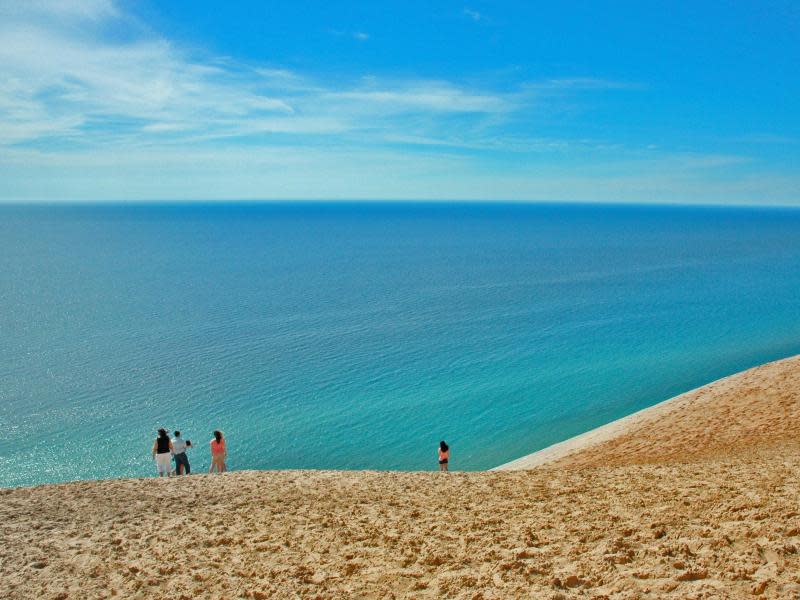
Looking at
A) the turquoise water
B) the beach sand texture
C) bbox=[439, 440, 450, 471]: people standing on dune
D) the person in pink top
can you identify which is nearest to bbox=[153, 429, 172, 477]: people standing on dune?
the person in pink top

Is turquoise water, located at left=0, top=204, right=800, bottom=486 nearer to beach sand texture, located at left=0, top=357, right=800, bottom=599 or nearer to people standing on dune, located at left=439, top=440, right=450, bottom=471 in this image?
people standing on dune, located at left=439, top=440, right=450, bottom=471

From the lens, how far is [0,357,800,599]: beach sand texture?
7.56 meters

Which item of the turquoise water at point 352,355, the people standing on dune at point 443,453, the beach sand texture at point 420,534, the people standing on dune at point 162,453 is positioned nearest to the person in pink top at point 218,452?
the people standing on dune at point 162,453

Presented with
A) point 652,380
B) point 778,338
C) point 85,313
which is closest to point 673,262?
point 778,338

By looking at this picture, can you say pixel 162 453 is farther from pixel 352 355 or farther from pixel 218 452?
pixel 352 355

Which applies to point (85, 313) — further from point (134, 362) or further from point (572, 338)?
point (572, 338)

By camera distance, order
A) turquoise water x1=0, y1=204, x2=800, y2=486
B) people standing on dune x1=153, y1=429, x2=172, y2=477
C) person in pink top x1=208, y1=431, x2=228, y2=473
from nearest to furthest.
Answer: people standing on dune x1=153, y1=429, x2=172, y2=477
person in pink top x1=208, y1=431, x2=228, y2=473
turquoise water x1=0, y1=204, x2=800, y2=486

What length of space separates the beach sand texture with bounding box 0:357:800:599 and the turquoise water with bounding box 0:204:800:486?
10.8m

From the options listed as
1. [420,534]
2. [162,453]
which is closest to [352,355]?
[162,453]

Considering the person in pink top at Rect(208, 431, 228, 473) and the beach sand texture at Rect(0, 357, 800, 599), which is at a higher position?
the beach sand texture at Rect(0, 357, 800, 599)

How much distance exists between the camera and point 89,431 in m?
25.5

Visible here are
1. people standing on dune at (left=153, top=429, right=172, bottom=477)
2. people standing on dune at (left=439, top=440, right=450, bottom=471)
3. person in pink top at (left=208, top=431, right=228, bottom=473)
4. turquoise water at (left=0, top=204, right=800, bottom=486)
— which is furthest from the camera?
turquoise water at (left=0, top=204, right=800, bottom=486)

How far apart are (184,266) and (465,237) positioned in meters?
78.5

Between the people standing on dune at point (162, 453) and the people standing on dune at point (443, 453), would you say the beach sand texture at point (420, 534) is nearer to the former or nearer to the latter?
the people standing on dune at point (162, 453)
